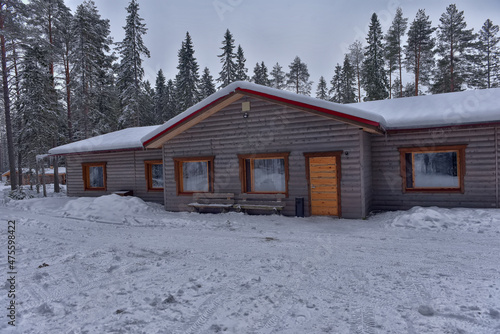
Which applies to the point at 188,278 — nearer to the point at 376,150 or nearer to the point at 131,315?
the point at 131,315

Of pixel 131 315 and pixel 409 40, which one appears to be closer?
pixel 131 315

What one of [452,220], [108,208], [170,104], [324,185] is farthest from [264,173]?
[170,104]

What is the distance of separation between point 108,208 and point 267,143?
24.2 feet

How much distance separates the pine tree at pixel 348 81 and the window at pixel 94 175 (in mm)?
31068

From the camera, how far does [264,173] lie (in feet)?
35.9

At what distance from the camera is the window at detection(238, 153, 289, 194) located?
10539 mm

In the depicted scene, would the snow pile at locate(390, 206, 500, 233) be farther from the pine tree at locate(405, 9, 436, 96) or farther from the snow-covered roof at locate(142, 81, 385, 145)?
the pine tree at locate(405, 9, 436, 96)

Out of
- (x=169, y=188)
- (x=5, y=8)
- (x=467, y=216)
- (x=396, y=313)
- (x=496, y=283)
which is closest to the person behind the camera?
(x=396, y=313)

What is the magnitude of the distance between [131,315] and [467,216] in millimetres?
9249

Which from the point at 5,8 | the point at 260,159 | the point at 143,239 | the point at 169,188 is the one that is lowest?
the point at 143,239

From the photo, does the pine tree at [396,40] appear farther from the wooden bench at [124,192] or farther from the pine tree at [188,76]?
the wooden bench at [124,192]

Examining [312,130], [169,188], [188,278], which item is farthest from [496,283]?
[169,188]

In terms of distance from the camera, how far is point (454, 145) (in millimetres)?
9766

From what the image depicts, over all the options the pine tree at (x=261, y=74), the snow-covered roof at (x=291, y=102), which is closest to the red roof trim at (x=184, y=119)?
the snow-covered roof at (x=291, y=102)
